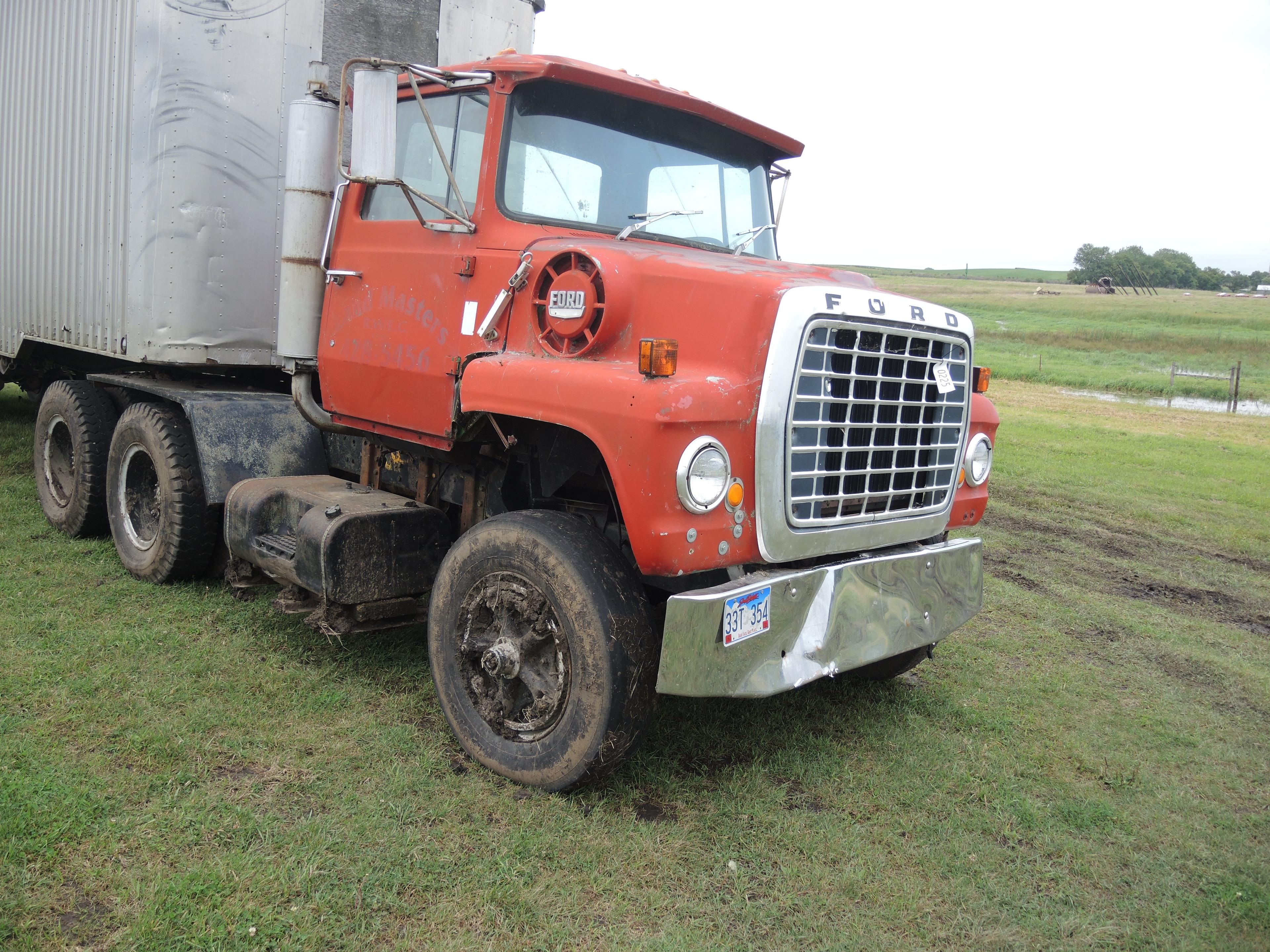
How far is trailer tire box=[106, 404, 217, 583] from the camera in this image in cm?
557

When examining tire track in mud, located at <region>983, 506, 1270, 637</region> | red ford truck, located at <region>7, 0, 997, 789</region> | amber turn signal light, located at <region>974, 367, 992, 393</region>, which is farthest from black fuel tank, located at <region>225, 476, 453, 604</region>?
tire track in mud, located at <region>983, 506, 1270, 637</region>

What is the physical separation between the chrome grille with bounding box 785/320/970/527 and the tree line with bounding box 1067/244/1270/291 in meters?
103

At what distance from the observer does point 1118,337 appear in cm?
4788

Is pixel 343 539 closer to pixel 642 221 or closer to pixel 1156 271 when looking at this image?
pixel 642 221

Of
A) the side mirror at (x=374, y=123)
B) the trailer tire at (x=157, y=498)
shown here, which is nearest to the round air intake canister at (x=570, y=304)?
the side mirror at (x=374, y=123)

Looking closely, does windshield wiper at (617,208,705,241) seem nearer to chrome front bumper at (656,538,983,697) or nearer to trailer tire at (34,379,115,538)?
chrome front bumper at (656,538,983,697)

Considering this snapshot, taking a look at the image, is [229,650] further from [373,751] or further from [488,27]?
[488,27]

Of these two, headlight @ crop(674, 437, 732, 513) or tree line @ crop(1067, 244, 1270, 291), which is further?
tree line @ crop(1067, 244, 1270, 291)

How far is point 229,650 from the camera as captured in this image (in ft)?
15.9

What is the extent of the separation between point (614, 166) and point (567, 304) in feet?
3.22

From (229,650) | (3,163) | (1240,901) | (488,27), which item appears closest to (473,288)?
(229,650)

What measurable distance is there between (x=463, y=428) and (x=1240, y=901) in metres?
3.39

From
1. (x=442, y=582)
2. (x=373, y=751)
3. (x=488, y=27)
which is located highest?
(x=488, y=27)

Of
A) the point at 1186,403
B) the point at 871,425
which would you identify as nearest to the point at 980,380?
the point at 871,425
